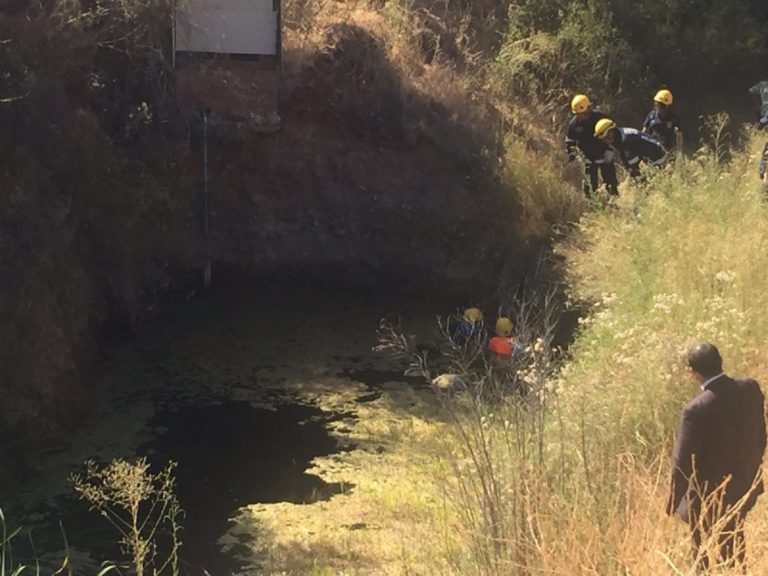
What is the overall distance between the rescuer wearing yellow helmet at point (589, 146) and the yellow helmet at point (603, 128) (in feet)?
0.31

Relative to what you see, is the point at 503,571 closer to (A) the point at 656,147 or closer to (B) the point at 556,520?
(B) the point at 556,520

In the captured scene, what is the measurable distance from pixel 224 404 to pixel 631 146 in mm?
5854

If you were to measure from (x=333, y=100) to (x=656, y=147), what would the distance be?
13.9 ft

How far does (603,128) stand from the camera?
1095 cm

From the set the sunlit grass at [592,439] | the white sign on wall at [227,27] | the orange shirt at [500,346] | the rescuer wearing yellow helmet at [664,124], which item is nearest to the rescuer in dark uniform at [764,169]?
the sunlit grass at [592,439]

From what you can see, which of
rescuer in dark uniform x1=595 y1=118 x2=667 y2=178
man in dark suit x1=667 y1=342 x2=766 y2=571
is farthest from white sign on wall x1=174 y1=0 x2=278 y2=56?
man in dark suit x1=667 y1=342 x2=766 y2=571

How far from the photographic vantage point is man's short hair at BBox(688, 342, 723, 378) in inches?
173

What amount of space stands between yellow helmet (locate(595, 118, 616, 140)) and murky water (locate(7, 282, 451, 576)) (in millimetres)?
2852

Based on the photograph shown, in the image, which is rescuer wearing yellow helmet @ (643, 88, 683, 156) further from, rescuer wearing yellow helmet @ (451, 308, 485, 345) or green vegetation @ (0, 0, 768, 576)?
rescuer wearing yellow helmet @ (451, 308, 485, 345)

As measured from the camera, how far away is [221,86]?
1153cm

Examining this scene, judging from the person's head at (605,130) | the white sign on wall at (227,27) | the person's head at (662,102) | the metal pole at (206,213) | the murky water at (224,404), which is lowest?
the murky water at (224,404)

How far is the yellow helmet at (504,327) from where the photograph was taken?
31.5ft

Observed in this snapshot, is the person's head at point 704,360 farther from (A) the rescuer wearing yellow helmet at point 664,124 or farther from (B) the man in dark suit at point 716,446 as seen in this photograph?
(A) the rescuer wearing yellow helmet at point 664,124

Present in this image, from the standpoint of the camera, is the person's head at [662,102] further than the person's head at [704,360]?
Yes
